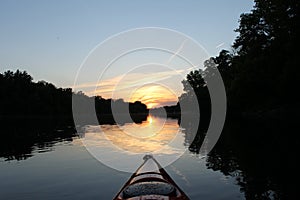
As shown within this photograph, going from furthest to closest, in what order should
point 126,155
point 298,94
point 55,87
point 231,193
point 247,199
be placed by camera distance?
1. point 55,87
2. point 298,94
3. point 126,155
4. point 231,193
5. point 247,199

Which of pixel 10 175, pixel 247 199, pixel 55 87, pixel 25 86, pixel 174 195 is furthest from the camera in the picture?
pixel 55 87

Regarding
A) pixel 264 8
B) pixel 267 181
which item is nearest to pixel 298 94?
pixel 264 8

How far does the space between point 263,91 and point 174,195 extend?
6708 centimetres

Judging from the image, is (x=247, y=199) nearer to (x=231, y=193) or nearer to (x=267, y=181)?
(x=231, y=193)

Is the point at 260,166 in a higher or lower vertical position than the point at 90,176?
lower

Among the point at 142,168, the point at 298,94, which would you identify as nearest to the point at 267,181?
the point at 142,168

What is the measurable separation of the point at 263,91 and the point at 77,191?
63415 mm

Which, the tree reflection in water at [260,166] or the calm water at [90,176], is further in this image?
the calm water at [90,176]

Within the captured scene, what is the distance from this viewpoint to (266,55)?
64.7 metres

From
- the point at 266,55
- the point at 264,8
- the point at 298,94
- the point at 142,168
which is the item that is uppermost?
the point at 264,8

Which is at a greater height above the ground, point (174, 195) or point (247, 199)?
point (174, 195)

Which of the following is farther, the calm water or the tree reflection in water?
the calm water

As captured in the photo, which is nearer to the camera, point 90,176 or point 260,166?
point 90,176

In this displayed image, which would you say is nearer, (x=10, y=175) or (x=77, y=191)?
(x=77, y=191)
